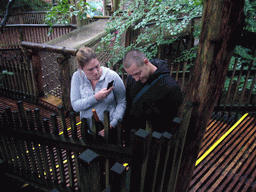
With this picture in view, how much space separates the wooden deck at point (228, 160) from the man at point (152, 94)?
3.27 ft

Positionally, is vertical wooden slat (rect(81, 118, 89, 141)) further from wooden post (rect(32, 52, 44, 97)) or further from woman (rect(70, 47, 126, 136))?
wooden post (rect(32, 52, 44, 97))

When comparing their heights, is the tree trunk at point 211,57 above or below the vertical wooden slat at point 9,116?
above

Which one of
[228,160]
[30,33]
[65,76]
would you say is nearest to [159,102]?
[228,160]

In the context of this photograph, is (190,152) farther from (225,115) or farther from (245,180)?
(225,115)

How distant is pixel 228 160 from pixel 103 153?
1884 millimetres

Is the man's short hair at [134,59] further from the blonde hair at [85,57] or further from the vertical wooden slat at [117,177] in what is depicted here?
the vertical wooden slat at [117,177]

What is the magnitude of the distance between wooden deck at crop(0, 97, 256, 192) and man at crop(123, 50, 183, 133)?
39.3 inches

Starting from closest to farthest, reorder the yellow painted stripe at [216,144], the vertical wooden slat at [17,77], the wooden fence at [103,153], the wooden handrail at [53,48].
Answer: the wooden fence at [103,153] → the yellow painted stripe at [216,144] → the wooden handrail at [53,48] → the vertical wooden slat at [17,77]

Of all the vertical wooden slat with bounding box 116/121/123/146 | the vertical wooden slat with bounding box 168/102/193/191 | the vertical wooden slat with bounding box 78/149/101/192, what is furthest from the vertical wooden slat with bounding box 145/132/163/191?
the vertical wooden slat with bounding box 116/121/123/146

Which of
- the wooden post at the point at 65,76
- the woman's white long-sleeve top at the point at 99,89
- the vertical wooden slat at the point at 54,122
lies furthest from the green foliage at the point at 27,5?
the vertical wooden slat at the point at 54,122

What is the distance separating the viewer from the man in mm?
1826

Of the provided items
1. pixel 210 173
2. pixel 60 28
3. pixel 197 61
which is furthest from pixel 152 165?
pixel 60 28

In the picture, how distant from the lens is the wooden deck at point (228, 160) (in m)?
2.18

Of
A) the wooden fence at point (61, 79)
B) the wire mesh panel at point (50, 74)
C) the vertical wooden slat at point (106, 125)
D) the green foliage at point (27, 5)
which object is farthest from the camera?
the green foliage at point (27, 5)
